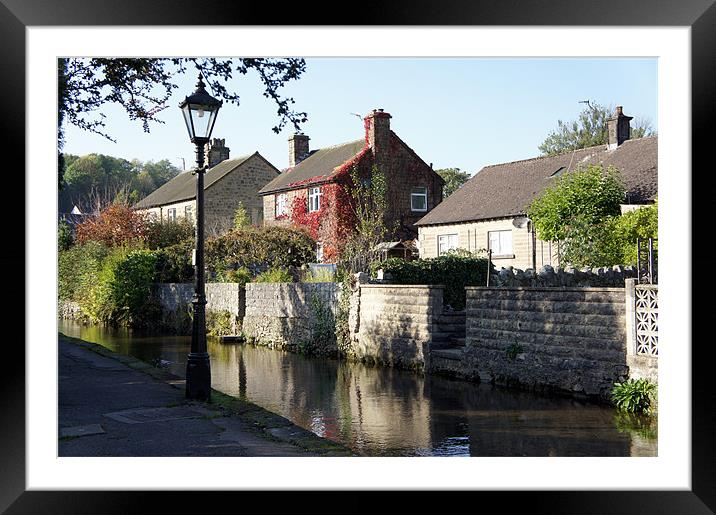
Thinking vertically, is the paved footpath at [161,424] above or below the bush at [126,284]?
below

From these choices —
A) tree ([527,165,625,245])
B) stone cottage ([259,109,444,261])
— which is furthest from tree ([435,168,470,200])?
tree ([527,165,625,245])

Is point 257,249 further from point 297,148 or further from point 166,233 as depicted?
point 297,148

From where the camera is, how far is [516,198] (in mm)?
27484

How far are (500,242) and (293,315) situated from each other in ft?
35.3

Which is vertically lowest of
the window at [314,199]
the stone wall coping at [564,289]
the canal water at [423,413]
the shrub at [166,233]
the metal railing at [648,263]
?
the canal water at [423,413]

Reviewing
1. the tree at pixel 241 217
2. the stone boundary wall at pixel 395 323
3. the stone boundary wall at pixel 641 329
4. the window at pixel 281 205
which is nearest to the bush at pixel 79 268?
the tree at pixel 241 217

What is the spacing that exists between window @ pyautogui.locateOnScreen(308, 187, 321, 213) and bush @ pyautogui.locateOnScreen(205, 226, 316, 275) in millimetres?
8679

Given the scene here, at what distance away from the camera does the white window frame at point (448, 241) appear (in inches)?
1161

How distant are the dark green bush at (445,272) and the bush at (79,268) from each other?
1419 cm

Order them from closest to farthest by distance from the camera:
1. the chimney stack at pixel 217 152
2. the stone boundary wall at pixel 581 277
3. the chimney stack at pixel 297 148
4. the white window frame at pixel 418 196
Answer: the stone boundary wall at pixel 581 277
the white window frame at pixel 418 196
the chimney stack at pixel 297 148
the chimney stack at pixel 217 152
